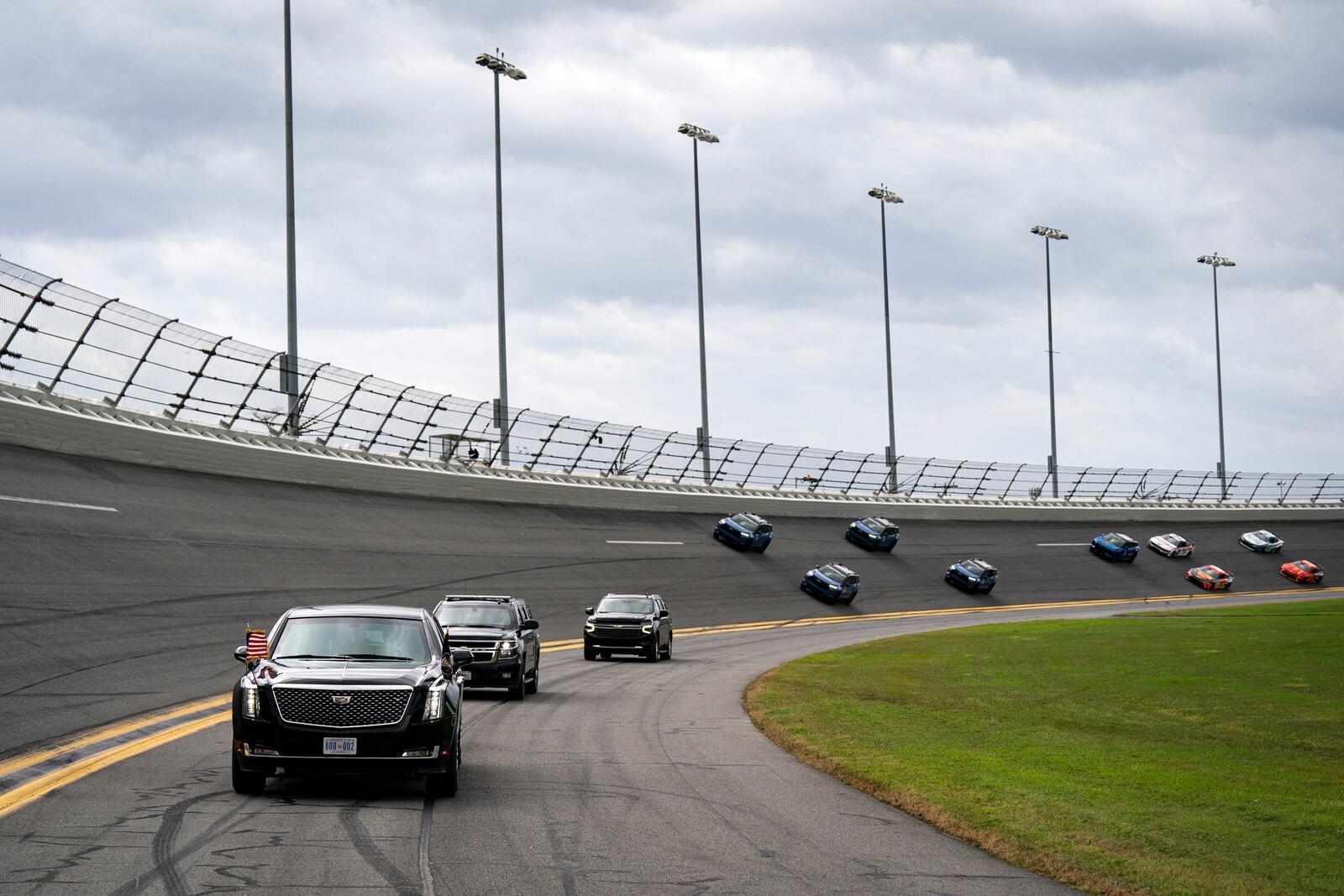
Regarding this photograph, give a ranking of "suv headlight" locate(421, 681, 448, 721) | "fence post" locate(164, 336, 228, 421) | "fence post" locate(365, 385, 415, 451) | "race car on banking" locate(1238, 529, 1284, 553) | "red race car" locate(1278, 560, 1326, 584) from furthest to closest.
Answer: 1. "race car on banking" locate(1238, 529, 1284, 553)
2. "red race car" locate(1278, 560, 1326, 584)
3. "fence post" locate(365, 385, 415, 451)
4. "fence post" locate(164, 336, 228, 421)
5. "suv headlight" locate(421, 681, 448, 721)

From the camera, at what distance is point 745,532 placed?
51.2m

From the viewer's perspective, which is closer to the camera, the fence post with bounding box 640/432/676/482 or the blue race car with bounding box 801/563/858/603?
the blue race car with bounding box 801/563/858/603

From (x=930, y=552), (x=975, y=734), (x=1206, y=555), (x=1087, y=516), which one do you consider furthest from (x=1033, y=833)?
(x=1087, y=516)

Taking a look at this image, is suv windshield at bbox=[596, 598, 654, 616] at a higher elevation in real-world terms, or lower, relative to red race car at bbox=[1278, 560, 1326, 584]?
higher

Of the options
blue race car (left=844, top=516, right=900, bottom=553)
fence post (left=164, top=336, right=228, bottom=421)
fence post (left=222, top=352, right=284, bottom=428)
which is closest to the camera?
fence post (left=164, top=336, right=228, bottom=421)

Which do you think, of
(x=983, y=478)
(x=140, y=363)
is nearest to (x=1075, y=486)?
(x=983, y=478)

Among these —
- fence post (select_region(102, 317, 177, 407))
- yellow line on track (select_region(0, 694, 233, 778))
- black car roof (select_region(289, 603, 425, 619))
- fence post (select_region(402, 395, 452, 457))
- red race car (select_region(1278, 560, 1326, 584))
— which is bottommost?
red race car (select_region(1278, 560, 1326, 584))

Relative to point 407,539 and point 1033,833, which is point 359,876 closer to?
point 1033,833

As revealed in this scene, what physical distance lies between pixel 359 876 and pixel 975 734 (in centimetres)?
930

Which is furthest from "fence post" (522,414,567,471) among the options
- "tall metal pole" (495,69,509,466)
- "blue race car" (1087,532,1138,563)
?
"blue race car" (1087,532,1138,563)

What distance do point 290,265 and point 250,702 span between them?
1327 inches

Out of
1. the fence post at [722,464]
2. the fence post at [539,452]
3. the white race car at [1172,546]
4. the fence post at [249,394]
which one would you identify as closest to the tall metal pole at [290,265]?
the fence post at [249,394]

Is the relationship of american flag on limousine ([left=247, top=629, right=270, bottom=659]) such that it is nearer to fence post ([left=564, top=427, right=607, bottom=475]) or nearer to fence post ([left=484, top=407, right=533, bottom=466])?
fence post ([left=484, top=407, right=533, bottom=466])

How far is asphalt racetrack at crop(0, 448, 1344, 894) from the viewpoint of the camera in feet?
26.7
